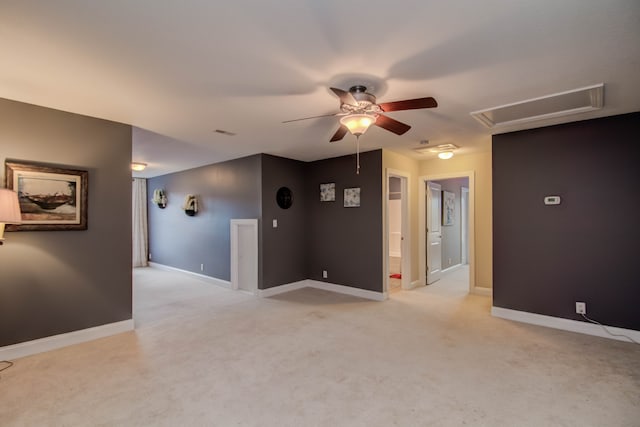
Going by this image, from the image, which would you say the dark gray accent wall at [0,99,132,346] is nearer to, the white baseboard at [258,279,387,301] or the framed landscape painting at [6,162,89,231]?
the framed landscape painting at [6,162,89,231]

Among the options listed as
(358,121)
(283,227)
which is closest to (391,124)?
(358,121)

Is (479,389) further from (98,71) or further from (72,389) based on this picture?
(98,71)

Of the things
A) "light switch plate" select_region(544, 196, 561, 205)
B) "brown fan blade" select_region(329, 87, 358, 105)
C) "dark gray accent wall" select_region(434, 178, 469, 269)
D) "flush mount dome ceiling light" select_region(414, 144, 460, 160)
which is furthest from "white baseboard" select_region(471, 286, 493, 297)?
"brown fan blade" select_region(329, 87, 358, 105)

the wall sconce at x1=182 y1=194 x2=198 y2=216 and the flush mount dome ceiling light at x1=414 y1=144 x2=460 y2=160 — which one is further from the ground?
the flush mount dome ceiling light at x1=414 y1=144 x2=460 y2=160

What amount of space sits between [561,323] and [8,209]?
578 centimetres

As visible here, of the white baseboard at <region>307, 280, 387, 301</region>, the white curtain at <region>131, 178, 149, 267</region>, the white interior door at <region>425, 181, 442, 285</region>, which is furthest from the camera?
the white curtain at <region>131, 178, 149, 267</region>

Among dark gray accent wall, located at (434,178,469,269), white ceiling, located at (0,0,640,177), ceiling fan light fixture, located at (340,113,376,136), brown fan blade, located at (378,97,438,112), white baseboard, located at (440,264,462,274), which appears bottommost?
white baseboard, located at (440,264,462,274)

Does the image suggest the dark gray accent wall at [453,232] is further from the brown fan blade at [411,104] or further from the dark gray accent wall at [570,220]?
the brown fan blade at [411,104]

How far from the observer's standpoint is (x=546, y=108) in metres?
3.13

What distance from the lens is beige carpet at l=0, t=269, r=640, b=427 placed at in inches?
81.0

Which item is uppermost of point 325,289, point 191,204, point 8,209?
point 191,204

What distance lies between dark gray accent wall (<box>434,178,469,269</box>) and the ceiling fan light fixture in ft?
15.1

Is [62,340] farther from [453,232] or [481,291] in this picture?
[453,232]

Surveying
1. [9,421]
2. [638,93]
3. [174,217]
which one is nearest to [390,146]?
[638,93]
